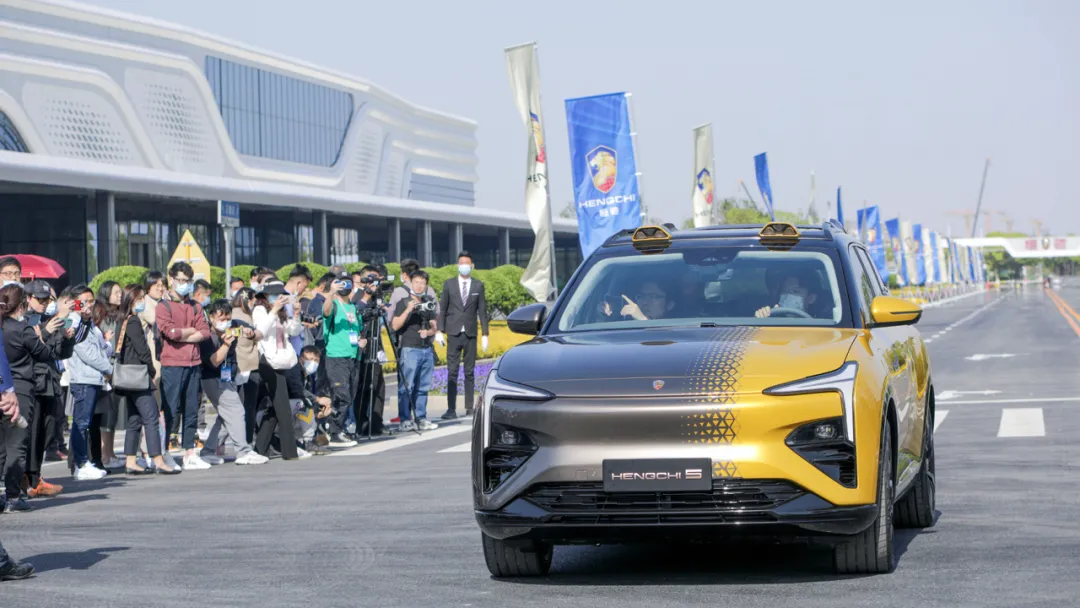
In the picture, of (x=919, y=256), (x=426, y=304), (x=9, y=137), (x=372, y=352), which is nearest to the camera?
(x=372, y=352)

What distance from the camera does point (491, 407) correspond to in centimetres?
687

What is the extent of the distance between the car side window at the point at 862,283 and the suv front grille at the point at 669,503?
1553 millimetres

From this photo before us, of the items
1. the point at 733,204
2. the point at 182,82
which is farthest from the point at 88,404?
the point at 733,204

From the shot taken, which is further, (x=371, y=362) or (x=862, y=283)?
(x=371, y=362)

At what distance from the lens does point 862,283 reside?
825cm

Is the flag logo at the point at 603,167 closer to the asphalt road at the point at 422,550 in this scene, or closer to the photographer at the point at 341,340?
the photographer at the point at 341,340

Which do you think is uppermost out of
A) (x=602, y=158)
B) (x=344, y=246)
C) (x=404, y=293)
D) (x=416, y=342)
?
(x=344, y=246)

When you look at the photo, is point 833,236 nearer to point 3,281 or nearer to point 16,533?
point 16,533

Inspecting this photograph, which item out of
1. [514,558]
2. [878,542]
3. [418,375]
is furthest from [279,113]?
[878,542]

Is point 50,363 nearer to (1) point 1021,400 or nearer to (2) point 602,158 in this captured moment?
(1) point 1021,400

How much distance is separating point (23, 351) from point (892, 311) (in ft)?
22.9

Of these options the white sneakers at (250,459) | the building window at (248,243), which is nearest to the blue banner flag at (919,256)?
the building window at (248,243)

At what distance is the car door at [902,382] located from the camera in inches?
301

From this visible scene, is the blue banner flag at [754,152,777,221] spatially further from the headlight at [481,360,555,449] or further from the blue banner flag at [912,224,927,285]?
the blue banner flag at [912,224,927,285]
